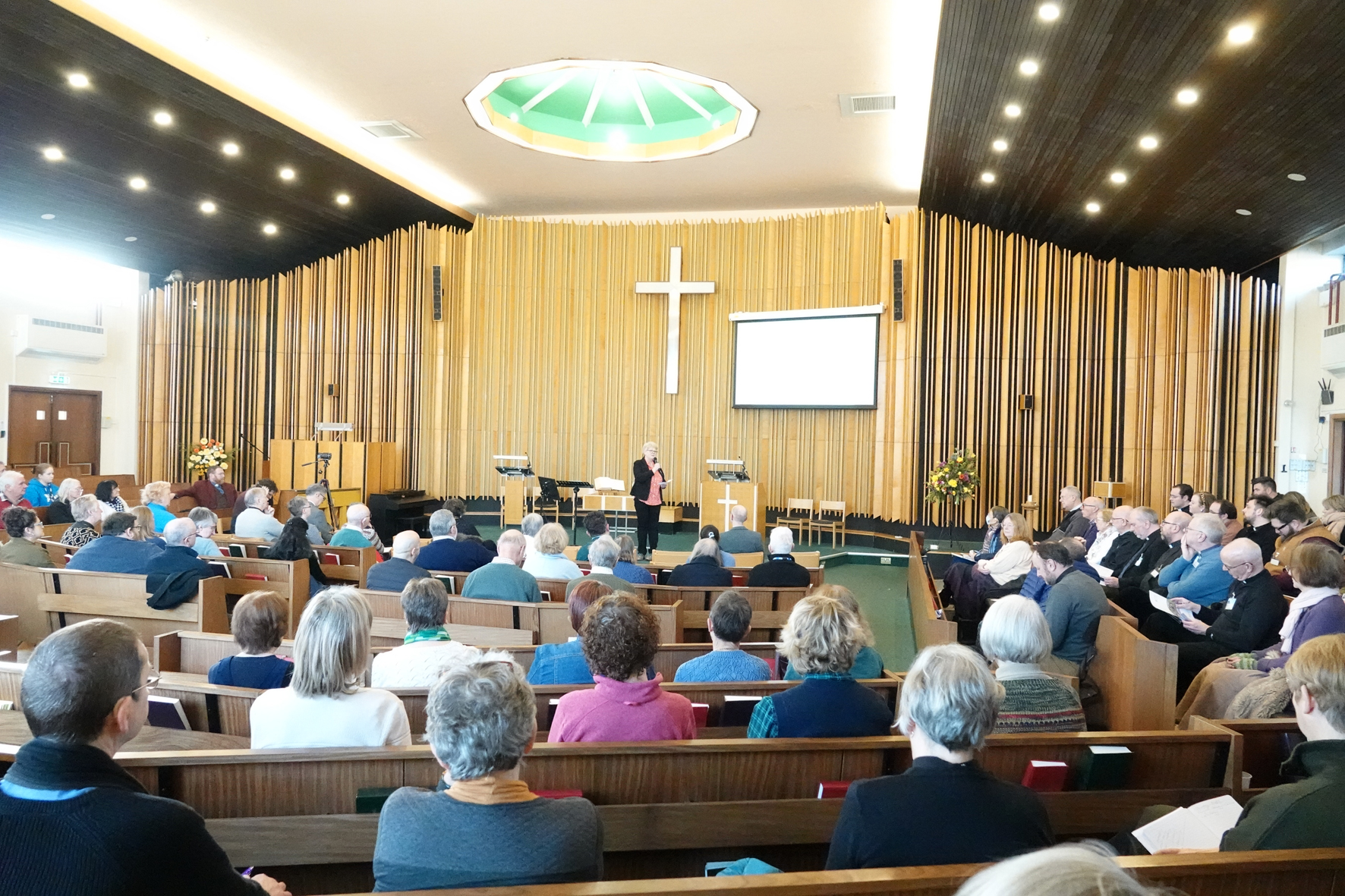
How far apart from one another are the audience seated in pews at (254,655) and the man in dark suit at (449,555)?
268cm

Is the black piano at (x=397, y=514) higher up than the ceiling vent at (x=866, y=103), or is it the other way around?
the ceiling vent at (x=866, y=103)

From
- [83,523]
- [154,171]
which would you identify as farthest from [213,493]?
[83,523]

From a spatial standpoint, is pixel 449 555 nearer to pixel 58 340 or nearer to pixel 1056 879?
pixel 1056 879

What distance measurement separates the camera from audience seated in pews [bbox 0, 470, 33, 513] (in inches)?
313

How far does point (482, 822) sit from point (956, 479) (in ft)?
33.9

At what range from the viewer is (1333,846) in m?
1.62

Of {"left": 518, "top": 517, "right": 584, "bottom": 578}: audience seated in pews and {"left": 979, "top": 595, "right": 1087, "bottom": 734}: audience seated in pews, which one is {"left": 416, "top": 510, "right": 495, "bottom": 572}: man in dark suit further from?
{"left": 979, "top": 595, "right": 1087, "bottom": 734}: audience seated in pews

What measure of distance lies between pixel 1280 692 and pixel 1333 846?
53.6 inches

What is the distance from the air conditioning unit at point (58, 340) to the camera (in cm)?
1209

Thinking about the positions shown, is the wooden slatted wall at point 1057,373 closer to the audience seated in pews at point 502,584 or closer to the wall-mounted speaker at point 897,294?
the wall-mounted speaker at point 897,294

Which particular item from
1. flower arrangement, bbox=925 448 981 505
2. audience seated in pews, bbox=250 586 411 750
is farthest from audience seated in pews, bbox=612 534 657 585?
flower arrangement, bbox=925 448 981 505

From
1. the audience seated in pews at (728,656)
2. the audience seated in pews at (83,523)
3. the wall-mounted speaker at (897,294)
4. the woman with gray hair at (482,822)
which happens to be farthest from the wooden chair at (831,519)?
the woman with gray hair at (482,822)

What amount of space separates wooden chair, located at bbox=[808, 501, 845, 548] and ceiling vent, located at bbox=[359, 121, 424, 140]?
6546mm

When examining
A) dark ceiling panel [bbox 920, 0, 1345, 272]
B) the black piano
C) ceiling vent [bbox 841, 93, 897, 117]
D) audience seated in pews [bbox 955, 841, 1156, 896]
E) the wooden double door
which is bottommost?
the black piano
